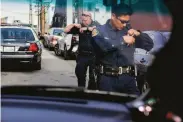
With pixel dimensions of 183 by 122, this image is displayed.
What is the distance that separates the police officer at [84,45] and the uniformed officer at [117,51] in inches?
30.1

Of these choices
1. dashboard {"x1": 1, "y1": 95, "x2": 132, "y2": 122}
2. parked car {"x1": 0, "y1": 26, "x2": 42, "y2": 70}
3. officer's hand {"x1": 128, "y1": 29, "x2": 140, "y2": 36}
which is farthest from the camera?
parked car {"x1": 0, "y1": 26, "x2": 42, "y2": 70}

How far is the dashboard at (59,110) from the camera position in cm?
268

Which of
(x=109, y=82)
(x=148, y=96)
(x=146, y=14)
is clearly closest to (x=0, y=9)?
(x=109, y=82)

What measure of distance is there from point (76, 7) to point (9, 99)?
9.58ft

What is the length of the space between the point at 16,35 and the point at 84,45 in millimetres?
8051

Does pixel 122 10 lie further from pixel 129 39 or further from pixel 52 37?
pixel 52 37

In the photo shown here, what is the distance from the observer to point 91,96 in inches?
123

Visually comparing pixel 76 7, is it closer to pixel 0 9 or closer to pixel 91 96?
pixel 0 9

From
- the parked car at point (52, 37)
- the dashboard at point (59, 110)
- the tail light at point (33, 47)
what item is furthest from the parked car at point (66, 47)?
the dashboard at point (59, 110)

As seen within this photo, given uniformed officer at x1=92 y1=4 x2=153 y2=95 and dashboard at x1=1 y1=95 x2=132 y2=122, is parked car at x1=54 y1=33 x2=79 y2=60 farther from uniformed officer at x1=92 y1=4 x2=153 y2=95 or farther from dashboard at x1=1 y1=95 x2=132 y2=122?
dashboard at x1=1 y1=95 x2=132 y2=122

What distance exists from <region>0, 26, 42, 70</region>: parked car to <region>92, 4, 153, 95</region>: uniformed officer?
8789 mm

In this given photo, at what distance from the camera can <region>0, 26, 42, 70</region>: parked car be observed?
1403cm

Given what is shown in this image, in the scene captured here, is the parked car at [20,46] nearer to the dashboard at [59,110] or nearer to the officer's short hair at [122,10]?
the officer's short hair at [122,10]

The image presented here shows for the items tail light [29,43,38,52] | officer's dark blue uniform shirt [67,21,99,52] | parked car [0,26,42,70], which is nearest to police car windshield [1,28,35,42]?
parked car [0,26,42,70]
